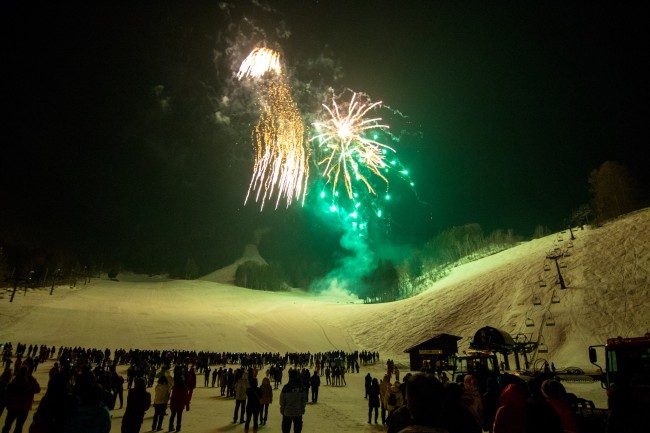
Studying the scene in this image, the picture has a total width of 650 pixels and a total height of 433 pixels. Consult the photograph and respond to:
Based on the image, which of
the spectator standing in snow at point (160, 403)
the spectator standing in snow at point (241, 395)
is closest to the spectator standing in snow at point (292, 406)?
the spectator standing in snow at point (241, 395)

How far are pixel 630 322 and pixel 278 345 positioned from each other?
39.4 meters

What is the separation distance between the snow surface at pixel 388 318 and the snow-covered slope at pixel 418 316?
0.46 ft

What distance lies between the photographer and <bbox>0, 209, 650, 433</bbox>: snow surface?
1308 inches

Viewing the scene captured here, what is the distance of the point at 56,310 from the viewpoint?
57594 millimetres

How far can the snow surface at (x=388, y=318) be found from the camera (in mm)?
33219

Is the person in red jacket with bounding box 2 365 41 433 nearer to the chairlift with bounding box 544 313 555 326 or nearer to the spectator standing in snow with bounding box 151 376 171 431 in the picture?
the spectator standing in snow with bounding box 151 376 171 431

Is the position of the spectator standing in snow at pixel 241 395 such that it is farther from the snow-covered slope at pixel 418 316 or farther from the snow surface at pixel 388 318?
the snow-covered slope at pixel 418 316

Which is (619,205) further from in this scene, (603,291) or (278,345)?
(278,345)

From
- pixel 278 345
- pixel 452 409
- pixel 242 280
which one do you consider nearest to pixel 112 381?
pixel 452 409

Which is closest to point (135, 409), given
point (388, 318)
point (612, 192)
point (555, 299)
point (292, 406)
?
point (292, 406)

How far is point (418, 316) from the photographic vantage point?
54625mm

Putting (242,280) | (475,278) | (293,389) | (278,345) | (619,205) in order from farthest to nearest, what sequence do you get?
(242,280) → (619,205) → (475,278) → (278,345) → (293,389)

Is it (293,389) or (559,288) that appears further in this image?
(559,288)

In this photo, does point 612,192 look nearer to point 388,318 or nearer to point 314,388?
point 388,318
